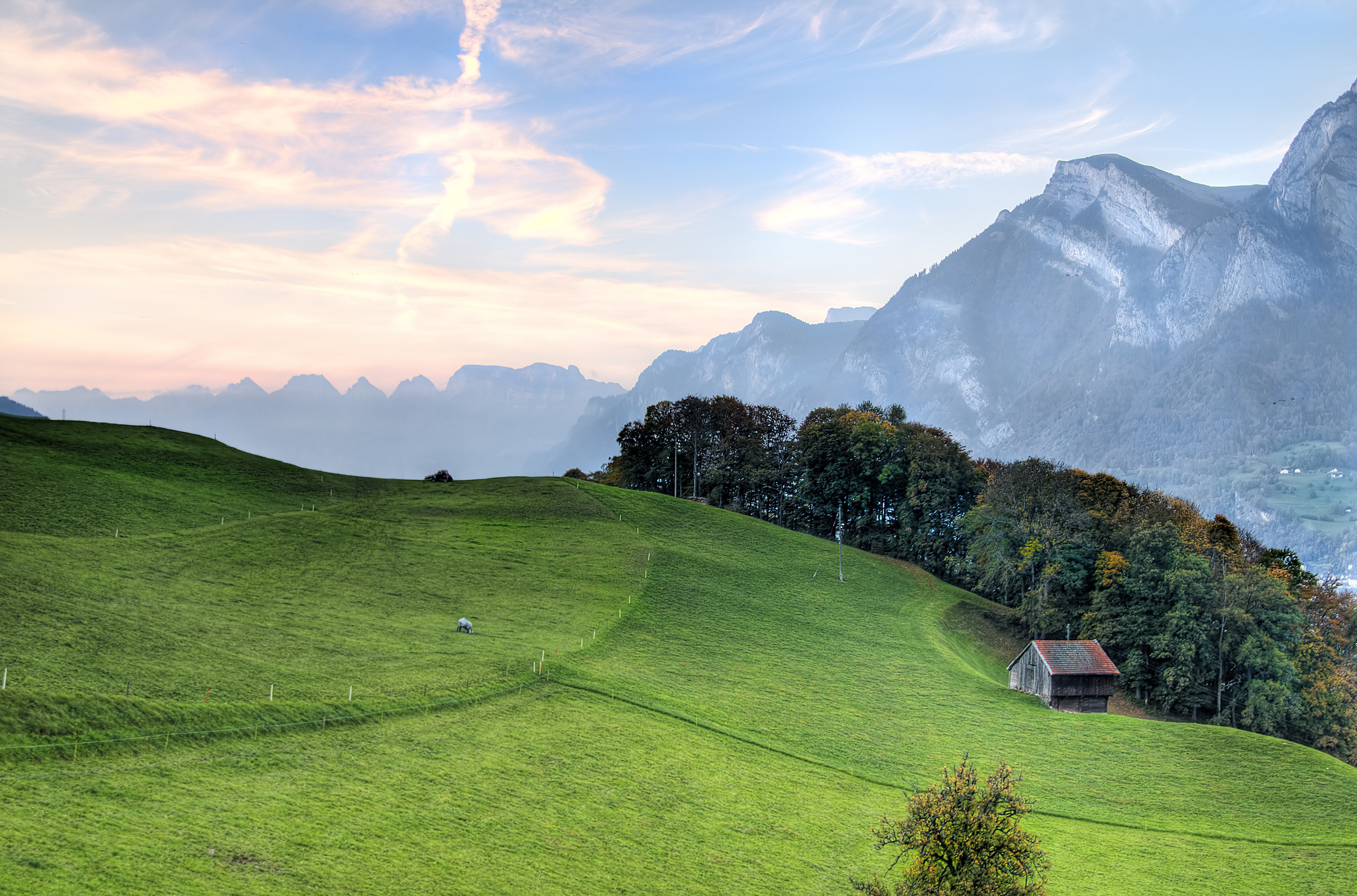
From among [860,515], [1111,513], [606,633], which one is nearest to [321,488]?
[606,633]

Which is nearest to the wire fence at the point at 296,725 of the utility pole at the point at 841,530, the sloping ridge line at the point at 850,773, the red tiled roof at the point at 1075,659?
the sloping ridge line at the point at 850,773

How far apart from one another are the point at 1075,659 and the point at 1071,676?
168 cm

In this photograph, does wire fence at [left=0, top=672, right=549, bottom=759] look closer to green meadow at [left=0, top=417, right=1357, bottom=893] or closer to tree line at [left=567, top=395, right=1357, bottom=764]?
green meadow at [left=0, top=417, right=1357, bottom=893]

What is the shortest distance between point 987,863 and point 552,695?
24.7 metres

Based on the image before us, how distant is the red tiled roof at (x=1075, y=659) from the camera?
2532 inches

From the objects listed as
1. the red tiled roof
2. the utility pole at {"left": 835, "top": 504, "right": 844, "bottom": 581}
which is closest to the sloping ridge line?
the red tiled roof

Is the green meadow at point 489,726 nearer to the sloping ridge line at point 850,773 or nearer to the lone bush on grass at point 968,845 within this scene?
the sloping ridge line at point 850,773

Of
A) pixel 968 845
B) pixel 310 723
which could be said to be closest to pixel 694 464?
pixel 310 723

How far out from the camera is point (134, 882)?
20.8 meters

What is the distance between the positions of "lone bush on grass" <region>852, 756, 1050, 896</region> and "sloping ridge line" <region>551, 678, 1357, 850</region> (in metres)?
15.7

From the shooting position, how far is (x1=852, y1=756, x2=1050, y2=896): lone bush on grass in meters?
24.7

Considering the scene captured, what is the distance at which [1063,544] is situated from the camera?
84.5 metres

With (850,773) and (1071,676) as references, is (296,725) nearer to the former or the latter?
(850,773)

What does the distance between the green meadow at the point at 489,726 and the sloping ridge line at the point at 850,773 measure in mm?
223
